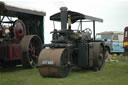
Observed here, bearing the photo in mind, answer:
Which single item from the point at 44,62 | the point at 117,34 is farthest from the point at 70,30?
the point at 117,34

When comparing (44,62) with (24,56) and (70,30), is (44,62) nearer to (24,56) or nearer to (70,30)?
(70,30)

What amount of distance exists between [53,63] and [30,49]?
288 centimetres

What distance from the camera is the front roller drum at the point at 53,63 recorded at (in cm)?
611

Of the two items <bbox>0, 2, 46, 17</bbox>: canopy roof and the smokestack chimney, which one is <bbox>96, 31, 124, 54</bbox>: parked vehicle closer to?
<bbox>0, 2, 46, 17</bbox>: canopy roof

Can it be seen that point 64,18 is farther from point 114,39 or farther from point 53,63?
point 114,39

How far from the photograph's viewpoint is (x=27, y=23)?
9805mm

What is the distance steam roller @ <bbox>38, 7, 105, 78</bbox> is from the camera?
620cm

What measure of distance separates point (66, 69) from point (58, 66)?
0.54 meters

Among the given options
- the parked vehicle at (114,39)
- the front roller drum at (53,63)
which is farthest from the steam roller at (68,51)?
the parked vehicle at (114,39)

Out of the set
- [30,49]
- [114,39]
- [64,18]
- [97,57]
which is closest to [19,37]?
[30,49]

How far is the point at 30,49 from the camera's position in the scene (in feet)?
29.0

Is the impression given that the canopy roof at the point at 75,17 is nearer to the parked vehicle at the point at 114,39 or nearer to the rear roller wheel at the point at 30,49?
the rear roller wheel at the point at 30,49

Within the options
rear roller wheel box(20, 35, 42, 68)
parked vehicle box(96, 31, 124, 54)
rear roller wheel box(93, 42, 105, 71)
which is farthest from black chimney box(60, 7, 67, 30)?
parked vehicle box(96, 31, 124, 54)

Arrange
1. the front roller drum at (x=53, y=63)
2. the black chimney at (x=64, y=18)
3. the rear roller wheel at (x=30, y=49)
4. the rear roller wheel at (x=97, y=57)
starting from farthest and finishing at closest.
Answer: the rear roller wheel at (x=30, y=49) < the rear roller wheel at (x=97, y=57) < the black chimney at (x=64, y=18) < the front roller drum at (x=53, y=63)
